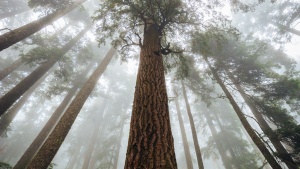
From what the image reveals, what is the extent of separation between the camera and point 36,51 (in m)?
12.8

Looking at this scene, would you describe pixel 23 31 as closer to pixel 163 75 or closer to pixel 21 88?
pixel 21 88

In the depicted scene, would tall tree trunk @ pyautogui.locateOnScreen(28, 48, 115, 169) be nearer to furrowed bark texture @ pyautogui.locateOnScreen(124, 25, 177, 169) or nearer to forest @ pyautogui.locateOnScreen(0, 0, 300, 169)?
forest @ pyautogui.locateOnScreen(0, 0, 300, 169)

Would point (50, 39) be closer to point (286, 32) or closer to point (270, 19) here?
point (286, 32)

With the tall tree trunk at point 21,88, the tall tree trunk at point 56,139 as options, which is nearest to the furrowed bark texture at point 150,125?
the tall tree trunk at point 56,139

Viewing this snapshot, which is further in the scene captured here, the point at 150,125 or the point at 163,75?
the point at 163,75

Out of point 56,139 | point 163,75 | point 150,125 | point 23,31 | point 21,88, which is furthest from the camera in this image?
point 21,88

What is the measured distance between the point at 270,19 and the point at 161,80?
24.9 metres

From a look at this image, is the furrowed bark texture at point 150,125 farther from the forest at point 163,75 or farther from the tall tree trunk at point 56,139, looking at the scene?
the tall tree trunk at point 56,139

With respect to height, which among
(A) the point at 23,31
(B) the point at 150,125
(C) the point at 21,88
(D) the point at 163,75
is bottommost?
(B) the point at 150,125

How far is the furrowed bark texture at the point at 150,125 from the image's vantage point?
271cm

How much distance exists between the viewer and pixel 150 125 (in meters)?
3.27

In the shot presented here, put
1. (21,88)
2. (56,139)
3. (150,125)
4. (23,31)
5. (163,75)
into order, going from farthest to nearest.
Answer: (21,88)
(23,31)
(56,139)
(163,75)
(150,125)

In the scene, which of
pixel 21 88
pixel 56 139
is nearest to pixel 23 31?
pixel 21 88

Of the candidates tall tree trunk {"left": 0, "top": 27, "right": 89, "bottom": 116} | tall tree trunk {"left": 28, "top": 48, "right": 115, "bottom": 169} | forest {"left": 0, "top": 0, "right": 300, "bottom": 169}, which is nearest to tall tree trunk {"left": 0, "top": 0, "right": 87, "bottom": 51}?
forest {"left": 0, "top": 0, "right": 300, "bottom": 169}
